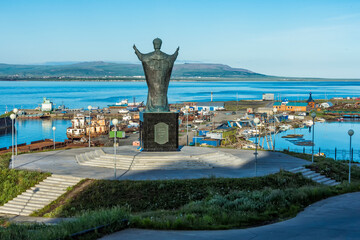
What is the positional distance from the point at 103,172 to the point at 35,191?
10.2 ft

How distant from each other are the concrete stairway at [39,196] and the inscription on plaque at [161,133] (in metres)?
5.33

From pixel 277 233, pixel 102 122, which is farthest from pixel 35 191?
pixel 102 122

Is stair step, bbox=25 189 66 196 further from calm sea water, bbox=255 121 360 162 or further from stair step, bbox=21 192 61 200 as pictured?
calm sea water, bbox=255 121 360 162

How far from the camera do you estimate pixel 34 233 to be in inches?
348

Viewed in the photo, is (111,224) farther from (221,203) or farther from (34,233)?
(221,203)

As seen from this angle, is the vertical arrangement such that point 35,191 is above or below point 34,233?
below

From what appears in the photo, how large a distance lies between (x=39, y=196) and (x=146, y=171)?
15.7 feet

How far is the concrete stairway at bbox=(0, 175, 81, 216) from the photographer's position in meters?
15.5

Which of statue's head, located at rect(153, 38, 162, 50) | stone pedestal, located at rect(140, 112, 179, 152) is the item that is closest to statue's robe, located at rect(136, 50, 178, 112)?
statue's head, located at rect(153, 38, 162, 50)

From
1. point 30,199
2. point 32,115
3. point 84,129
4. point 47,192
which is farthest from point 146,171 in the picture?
point 32,115

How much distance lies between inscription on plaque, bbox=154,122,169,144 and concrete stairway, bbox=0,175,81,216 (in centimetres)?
533

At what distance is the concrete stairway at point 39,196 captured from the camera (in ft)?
51.0

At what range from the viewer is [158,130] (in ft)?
70.1

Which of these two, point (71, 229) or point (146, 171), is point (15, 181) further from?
point (71, 229)
